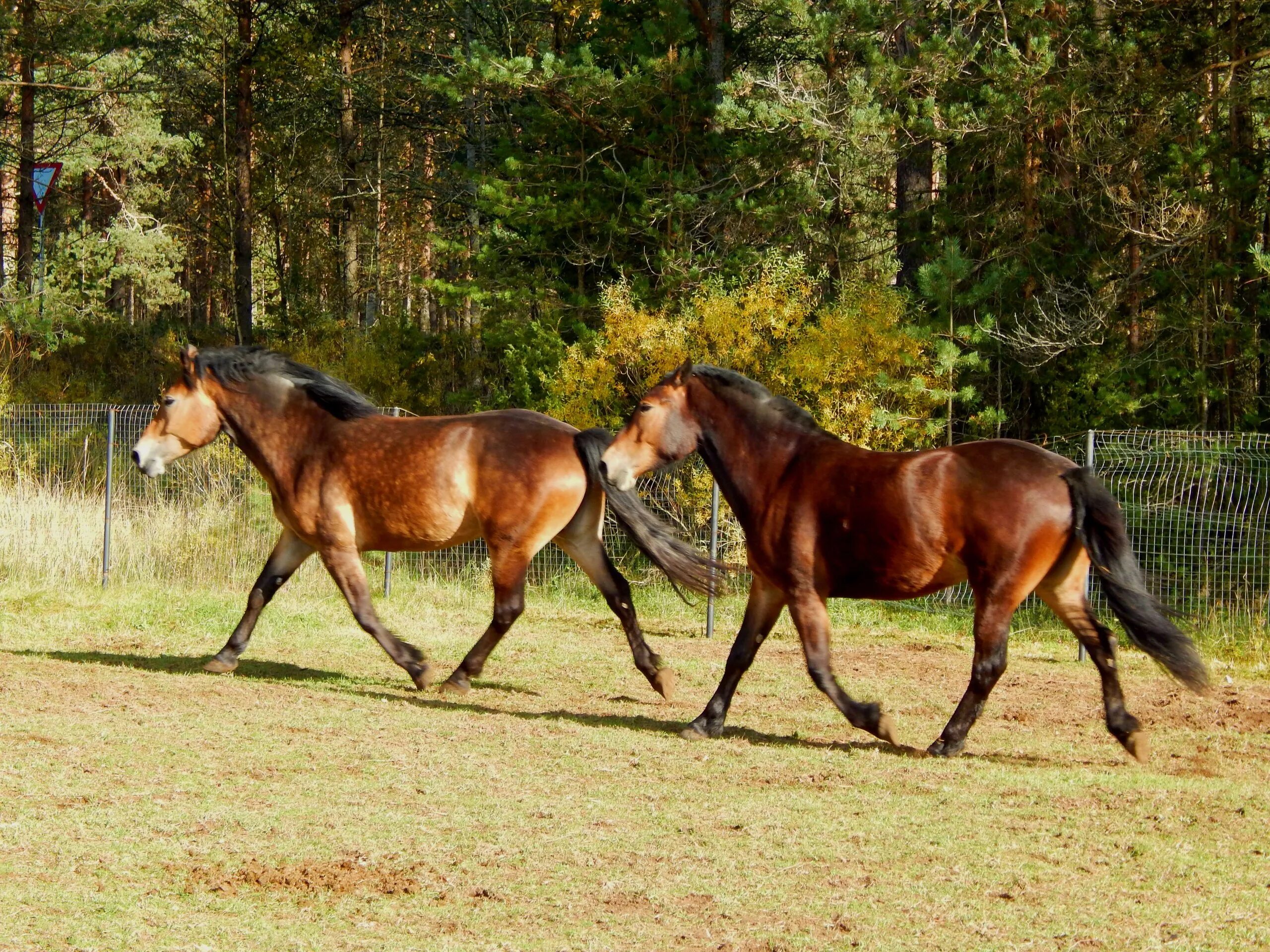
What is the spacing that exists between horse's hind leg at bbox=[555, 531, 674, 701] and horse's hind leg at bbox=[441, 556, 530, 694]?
1.33 feet

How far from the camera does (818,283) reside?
18953 millimetres

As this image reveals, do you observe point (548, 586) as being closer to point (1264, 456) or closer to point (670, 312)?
point (670, 312)

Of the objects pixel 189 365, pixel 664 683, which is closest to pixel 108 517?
pixel 189 365

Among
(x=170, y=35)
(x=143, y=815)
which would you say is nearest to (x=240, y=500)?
(x=143, y=815)

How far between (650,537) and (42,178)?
24922 millimetres

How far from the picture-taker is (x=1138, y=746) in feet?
24.2

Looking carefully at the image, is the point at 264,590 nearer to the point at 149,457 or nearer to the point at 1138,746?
the point at 149,457

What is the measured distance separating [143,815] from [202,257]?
41.7 meters

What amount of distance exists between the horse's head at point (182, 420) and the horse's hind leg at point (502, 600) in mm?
2247

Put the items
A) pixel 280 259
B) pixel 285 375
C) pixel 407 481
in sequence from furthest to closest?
pixel 280 259, pixel 285 375, pixel 407 481

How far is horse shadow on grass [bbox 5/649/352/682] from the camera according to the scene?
9.68 meters

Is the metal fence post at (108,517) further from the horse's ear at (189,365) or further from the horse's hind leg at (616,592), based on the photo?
the horse's hind leg at (616,592)

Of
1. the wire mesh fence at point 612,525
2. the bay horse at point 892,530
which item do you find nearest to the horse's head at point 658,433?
the bay horse at point 892,530

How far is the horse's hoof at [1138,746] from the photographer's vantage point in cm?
736
